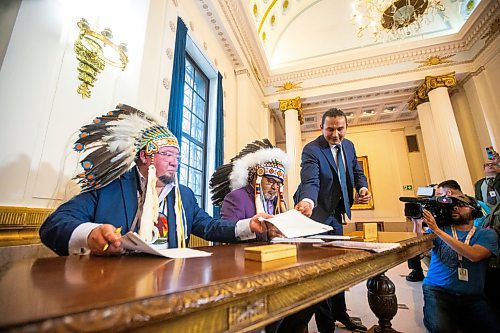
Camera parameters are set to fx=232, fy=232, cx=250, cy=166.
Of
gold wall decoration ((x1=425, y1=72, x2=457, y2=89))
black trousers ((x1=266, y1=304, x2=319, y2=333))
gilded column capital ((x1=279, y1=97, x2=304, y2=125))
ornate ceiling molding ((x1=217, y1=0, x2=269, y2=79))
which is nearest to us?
black trousers ((x1=266, y1=304, x2=319, y2=333))

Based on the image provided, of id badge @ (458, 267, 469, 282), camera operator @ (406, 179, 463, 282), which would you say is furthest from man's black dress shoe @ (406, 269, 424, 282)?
id badge @ (458, 267, 469, 282)

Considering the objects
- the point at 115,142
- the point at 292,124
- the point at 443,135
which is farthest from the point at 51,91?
the point at 443,135

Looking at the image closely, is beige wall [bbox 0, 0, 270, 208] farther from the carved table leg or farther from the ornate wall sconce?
the carved table leg

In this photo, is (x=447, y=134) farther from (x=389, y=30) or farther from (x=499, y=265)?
(x=499, y=265)

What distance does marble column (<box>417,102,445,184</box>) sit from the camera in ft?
21.7

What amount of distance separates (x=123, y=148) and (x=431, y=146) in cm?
822

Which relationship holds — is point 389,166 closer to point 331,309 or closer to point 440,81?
point 440,81

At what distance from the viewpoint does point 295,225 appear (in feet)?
3.11

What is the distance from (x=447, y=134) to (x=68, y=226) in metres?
7.99

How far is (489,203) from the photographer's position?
3.32m

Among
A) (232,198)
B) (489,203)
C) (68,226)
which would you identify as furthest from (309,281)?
(489,203)

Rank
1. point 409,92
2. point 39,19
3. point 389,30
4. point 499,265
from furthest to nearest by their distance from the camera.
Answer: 1. point 409,92
2. point 389,30
3. point 499,265
4. point 39,19

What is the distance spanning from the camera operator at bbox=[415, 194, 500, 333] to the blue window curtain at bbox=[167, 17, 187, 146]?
2.84 m

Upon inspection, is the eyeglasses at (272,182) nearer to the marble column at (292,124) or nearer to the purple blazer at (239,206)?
the purple blazer at (239,206)
